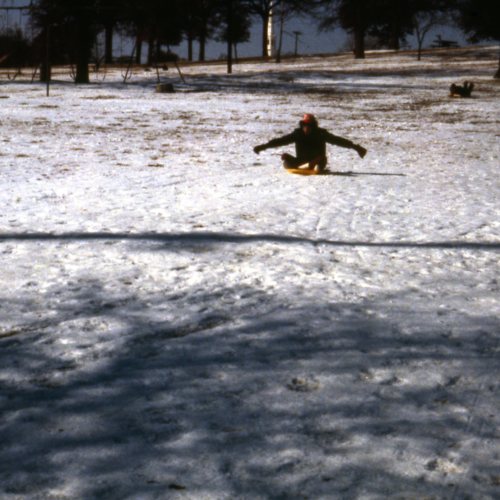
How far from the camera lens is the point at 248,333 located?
4012 millimetres

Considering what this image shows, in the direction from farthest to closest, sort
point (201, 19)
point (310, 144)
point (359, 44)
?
point (359, 44), point (201, 19), point (310, 144)

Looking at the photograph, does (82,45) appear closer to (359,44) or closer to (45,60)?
(45,60)

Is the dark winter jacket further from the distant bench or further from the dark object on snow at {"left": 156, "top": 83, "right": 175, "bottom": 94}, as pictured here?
the distant bench

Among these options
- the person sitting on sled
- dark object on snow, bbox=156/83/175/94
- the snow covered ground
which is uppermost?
dark object on snow, bbox=156/83/175/94

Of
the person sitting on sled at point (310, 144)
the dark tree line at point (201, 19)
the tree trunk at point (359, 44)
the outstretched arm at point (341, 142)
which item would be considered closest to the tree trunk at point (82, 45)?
the dark tree line at point (201, 19)

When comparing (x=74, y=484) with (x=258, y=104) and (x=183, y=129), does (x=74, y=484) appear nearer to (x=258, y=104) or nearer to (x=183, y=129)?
(x=183, y=129)

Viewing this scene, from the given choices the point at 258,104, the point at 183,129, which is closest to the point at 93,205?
the point at 183,129

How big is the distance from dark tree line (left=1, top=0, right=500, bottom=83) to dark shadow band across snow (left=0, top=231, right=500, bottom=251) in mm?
17392

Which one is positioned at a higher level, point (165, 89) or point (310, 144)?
point (165, 89)

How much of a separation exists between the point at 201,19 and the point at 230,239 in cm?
3943

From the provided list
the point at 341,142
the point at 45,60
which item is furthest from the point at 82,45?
the point at 341,142

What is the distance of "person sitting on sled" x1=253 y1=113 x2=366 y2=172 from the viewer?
31.1 feet

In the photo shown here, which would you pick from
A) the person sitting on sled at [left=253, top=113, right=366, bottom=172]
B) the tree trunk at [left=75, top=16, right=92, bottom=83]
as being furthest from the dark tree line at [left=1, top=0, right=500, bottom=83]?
the person sitting on sled at [left=253, top=113, right=366, bottom=172]

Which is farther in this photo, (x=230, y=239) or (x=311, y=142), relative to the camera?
(x=311, y=142)
